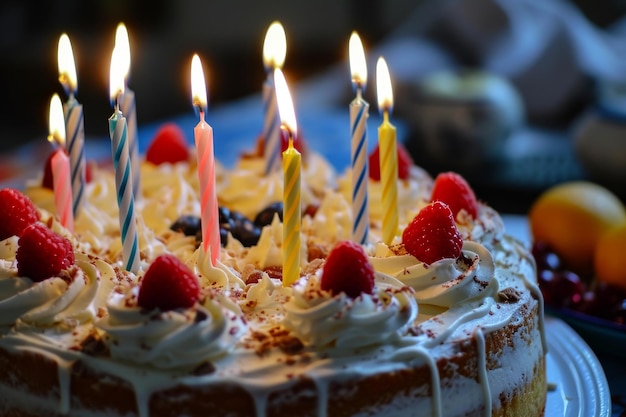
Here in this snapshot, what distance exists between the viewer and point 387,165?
262cm

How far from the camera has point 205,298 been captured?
203 centimetres

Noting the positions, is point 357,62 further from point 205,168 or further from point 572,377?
point 572,377

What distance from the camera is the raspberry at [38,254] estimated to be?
2.17 m

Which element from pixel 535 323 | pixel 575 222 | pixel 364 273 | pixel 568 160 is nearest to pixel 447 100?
pixel 568 160

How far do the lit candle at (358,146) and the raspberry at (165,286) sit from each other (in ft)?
2.43

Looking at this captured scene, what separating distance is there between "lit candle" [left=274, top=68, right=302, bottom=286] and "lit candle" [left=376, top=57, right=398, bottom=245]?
401mm

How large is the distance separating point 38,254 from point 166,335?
0.45 meters

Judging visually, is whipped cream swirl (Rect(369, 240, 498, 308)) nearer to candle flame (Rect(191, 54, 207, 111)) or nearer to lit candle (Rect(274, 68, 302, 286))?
lit candle (Rect(274, 68, 302, 286))

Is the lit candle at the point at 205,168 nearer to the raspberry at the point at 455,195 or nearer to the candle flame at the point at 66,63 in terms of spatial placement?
the candle flame at the point at 66,63

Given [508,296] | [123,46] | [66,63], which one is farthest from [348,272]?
[66,63]

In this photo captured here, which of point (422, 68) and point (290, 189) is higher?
point (422, 68)

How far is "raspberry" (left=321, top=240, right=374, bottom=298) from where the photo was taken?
203 centimetres

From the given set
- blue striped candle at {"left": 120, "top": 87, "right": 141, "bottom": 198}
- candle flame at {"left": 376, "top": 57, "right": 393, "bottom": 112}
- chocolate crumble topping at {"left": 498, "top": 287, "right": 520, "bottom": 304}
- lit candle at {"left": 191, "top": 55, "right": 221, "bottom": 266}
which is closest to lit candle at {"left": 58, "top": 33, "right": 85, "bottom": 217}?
blue striped candle at {"left": 120, "top": 87, "right": 141, "bottom": 198}

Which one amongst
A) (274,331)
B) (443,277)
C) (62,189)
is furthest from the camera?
(62,189)
